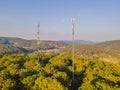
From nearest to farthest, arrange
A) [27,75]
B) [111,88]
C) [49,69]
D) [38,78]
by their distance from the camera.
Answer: [111,88]
[38,78]
[27,75]
[49,69]

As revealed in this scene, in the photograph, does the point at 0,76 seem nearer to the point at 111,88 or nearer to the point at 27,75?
the point at 27,75

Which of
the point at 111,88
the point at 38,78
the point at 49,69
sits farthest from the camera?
the point at 49,69

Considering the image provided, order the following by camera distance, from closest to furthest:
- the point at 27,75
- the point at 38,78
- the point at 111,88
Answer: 1. the point at 111,88
2. the point at 38,78
3. the point at 27,75

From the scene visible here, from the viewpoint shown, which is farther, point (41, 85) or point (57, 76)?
point (57, 76)

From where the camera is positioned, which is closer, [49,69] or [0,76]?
[0,76]

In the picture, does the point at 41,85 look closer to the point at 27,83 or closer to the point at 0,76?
the point at 27,83

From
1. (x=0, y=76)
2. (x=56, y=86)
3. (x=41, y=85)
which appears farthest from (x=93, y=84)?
(x=0, y=76)

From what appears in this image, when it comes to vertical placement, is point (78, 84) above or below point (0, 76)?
below

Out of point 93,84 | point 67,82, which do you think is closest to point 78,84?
point 67,82

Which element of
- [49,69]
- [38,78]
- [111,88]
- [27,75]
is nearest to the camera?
[111,88]
